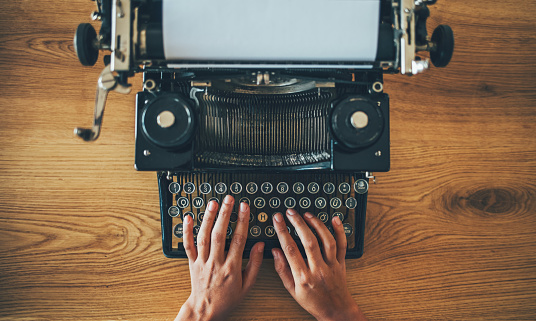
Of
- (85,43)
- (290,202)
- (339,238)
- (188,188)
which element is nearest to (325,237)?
(339,238)

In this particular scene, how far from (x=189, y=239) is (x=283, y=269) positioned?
37 cm

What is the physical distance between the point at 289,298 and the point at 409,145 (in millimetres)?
792

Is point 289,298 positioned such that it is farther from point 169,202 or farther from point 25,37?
point 25,37

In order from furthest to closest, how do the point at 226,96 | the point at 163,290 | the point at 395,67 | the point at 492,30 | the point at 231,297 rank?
the point at 492,30, the point at 163,290, the point at 231,297, the point at 226,96, the point at 395,67

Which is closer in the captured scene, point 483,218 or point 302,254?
point 302,254

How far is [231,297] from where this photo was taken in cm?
131

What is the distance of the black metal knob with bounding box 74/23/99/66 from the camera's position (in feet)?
3.44

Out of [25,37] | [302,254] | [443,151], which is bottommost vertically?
[302,254]

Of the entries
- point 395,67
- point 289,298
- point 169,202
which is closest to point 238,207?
point 169,202

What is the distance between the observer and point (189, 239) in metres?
1.30

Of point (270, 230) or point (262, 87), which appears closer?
point (262, 87)

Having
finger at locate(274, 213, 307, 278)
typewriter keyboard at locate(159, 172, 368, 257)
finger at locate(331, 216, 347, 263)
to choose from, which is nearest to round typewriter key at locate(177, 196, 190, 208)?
typewriter keyboard at locate(159, 172, 368, 257)

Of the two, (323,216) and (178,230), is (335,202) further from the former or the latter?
(178,230)

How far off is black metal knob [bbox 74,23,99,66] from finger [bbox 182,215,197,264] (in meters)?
0.61
